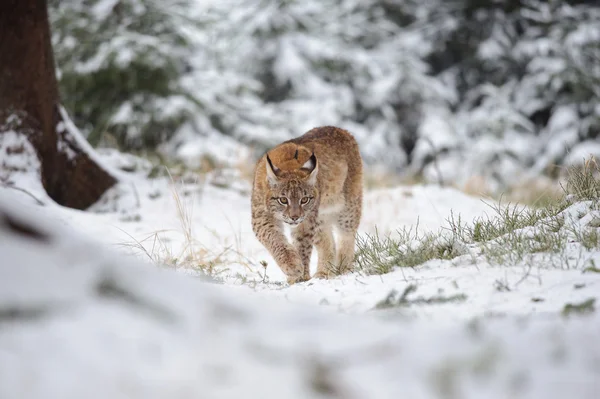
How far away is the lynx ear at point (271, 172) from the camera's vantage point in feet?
16.4

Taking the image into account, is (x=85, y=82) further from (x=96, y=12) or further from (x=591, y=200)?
(x=591, y=200)

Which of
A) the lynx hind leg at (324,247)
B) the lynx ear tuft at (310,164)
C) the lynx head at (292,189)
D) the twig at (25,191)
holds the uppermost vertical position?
the lynx ear tuft at (310,164)

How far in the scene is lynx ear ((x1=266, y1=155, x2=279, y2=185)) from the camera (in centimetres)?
499

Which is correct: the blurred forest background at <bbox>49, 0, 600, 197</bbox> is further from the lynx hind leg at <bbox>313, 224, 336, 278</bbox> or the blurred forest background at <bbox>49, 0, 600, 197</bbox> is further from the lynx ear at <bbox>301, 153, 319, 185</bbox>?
the lynx ear at <bbox>301, 153, 319, 185</bbox>

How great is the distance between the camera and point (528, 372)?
1570 mm

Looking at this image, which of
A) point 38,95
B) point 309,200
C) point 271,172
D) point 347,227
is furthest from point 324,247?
point 38,95

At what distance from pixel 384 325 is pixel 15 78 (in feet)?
19.1

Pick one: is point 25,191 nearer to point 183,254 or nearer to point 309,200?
point 183,254

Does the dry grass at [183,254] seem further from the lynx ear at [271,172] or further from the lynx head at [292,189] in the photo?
the lynx ear at [271,172]

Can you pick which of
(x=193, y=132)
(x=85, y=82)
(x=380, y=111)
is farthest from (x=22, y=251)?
A: (x=380, y=111)

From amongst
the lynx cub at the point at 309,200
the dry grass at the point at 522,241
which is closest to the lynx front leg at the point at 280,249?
the lynx cub at the point at 309,200

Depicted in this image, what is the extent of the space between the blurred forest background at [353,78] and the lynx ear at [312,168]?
631 centimetres

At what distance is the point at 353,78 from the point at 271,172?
13847 millimetres

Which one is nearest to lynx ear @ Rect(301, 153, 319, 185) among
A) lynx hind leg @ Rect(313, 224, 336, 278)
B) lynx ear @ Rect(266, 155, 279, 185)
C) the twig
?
lynx ear @ Rect(266, 155, 279, 185)
